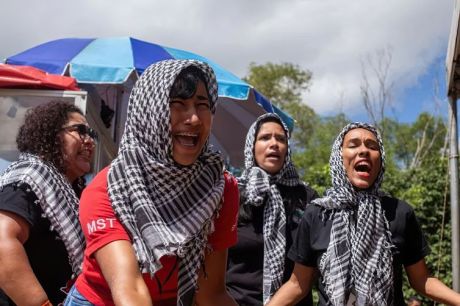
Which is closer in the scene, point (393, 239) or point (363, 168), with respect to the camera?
point (393, 239)

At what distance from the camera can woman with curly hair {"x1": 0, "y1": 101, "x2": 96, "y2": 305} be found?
2.33 metres

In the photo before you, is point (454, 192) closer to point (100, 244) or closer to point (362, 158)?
point (362, 158)

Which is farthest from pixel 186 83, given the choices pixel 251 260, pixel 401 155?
pixel 401 155

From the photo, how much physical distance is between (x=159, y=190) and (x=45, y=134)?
1.38 m

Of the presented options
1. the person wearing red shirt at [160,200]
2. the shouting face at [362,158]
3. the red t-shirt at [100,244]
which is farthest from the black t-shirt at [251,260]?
the red t-shirt at [100,244]

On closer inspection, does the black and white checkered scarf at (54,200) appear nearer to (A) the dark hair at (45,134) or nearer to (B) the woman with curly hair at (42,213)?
(B) the woman with curly hair at (42,213)

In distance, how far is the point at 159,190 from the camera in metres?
1.78

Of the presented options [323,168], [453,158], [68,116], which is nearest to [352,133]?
[68,116]

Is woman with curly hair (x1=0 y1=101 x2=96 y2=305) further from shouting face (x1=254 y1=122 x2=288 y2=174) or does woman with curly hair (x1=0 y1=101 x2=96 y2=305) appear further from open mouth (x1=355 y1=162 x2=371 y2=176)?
open mouth (x1=355 y1=162 x2=371 y2=176)

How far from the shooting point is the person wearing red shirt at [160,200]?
1638mm

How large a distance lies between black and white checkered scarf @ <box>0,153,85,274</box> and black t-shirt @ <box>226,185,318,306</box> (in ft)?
3.45

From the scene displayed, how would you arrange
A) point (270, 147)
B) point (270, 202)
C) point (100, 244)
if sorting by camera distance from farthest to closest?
point (270, 147)
point (270, 202)
point (100, 244)

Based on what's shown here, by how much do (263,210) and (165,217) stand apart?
5.90ft

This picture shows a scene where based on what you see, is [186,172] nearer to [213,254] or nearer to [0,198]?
[213,254]
